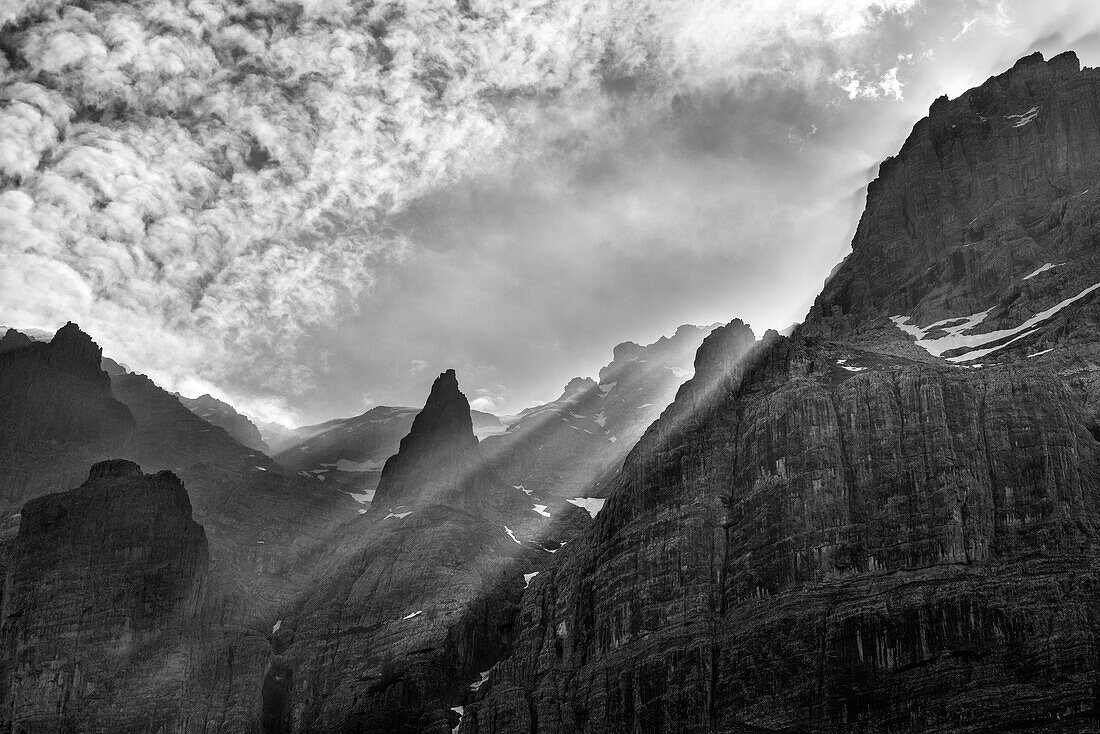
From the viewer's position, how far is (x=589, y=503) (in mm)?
177625

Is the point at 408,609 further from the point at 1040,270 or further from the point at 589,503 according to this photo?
the point at 1040,270

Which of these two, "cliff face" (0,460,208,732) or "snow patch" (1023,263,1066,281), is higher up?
"snow patch" (1023,263,1066,281)

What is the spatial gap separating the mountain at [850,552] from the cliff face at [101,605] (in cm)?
3529

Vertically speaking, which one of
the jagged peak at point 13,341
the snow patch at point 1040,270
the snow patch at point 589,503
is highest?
the jagged peak at point 13,341

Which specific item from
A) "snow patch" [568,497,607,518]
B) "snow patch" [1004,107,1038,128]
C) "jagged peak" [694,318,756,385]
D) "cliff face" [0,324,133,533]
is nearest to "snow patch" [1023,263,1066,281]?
"snow patch" [1004,107,1038,128]

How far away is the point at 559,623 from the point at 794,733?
3312 cm

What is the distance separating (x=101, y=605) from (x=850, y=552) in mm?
78869

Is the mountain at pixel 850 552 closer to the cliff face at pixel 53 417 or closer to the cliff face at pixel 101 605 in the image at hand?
the cliff face at pixel 101 605

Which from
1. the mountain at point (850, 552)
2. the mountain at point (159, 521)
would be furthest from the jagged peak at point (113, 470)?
the mountain at point (850, 552)

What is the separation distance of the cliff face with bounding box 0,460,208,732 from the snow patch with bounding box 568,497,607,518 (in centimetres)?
6244

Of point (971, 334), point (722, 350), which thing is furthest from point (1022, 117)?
point (722, 350)

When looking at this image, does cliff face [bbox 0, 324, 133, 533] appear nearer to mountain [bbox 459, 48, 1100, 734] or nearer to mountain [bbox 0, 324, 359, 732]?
mountain [bbox 0, 324, 359, 732]

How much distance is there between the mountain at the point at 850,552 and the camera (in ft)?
261

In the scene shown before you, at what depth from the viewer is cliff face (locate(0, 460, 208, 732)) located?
375 feet
